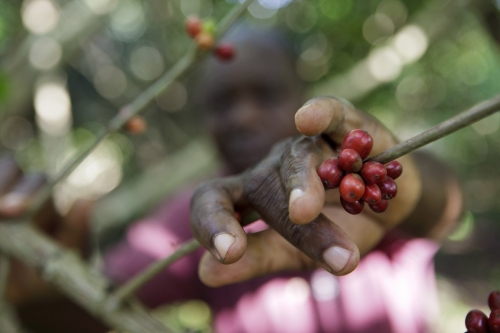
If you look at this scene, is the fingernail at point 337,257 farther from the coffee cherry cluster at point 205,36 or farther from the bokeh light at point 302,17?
the bokeh light at point 302,17

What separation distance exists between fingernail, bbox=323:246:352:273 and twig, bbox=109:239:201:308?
195 millimetres

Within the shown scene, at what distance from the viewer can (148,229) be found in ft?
5.50

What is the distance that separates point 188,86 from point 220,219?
3.39 m

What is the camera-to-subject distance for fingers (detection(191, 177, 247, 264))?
50cm

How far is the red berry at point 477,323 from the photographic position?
0.56 meters

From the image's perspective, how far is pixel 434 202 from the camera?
1.18m

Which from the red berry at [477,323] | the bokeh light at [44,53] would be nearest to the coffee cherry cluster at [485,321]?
the red berry at [477,323]

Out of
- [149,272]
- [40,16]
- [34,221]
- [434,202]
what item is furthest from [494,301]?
[40,16]

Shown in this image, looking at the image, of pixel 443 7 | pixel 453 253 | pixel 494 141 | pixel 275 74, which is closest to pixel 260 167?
pixel 275 74

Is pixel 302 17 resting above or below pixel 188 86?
above

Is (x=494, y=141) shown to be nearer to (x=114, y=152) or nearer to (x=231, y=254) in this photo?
(x=114, y=152)

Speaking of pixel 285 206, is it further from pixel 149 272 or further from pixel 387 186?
pixel 149 272

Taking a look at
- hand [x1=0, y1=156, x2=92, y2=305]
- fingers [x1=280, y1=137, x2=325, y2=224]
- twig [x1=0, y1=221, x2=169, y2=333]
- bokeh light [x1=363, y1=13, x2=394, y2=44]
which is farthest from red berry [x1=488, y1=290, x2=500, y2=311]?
bokeh light [x1=363, y1=13, x2=394, y2=44]

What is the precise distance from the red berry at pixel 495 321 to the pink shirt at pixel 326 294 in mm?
804
